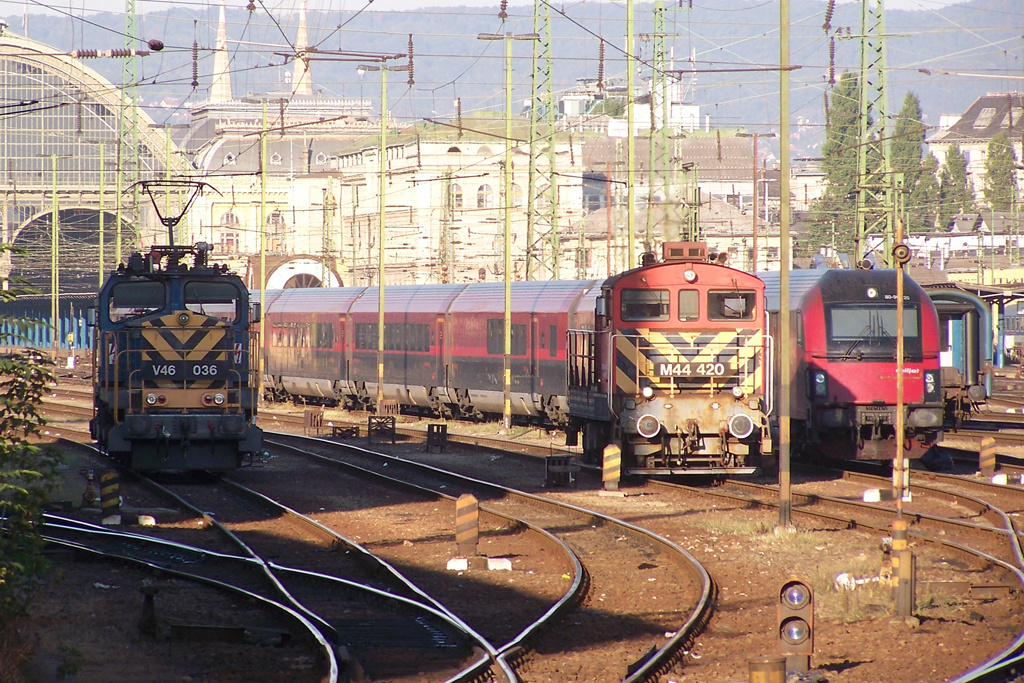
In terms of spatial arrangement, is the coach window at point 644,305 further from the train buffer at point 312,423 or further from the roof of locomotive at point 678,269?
the train buffer at point 312,423

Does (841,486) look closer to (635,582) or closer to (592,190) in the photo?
(635,582)

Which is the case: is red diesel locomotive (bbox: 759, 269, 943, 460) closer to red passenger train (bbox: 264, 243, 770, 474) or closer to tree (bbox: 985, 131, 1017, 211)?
red passenger train (bbox: 264, 243, 770, 474)

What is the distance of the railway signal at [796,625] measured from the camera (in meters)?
9.84

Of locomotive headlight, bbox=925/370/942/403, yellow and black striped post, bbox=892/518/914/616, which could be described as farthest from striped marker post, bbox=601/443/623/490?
yellow and black striped post, bbox=892/518/914/616

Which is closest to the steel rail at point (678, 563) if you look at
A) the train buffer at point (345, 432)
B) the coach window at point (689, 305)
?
the coach window at point (689, 305)

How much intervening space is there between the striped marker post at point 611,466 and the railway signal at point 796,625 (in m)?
11.0

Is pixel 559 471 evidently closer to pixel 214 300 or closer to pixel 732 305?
pixel 732 305

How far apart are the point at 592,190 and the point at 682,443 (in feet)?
398

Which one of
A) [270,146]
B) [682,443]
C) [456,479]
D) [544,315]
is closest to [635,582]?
[682,443]

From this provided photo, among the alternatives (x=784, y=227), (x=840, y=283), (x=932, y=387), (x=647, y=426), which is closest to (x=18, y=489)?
(x=784, y=227)

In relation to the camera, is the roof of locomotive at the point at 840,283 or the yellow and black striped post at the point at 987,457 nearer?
the yellow and black striped post at the point at 987,457

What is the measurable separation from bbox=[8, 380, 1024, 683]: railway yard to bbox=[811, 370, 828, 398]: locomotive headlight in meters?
1.61

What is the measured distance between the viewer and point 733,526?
1742 cm

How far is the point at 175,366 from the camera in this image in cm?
2128
